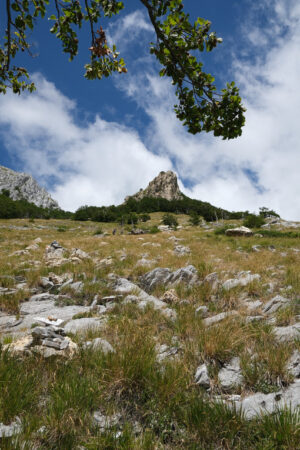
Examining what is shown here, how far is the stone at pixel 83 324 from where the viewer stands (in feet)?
14.0

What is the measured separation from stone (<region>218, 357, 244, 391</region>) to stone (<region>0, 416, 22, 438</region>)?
2.21 meters

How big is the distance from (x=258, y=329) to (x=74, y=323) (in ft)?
12.4

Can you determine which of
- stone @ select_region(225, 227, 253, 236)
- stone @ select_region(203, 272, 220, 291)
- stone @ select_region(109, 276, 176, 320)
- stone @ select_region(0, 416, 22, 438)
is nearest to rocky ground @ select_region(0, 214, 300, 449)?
stone @ select_region(0, 416, 22, 438)

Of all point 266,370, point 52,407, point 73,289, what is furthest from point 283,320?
→ point 73,289

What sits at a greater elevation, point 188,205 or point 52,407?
point 188,205

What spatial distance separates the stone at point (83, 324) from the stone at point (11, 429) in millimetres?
2174

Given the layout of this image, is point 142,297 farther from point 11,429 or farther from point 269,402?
point 11,429

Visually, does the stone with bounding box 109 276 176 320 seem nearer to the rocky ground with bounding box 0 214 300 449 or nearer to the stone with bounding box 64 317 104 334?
the rocky ground with bounding box 0 214 300 449

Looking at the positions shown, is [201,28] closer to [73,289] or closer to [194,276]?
[194,276]

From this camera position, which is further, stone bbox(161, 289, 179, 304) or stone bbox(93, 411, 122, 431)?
stone bbox(161, 289, 179, 304)

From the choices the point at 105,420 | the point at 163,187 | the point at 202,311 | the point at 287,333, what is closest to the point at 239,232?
the point at 202,311

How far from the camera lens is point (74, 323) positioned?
4.79 meters

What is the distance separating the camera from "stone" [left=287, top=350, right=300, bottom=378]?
103 inches

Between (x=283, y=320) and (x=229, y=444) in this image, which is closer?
(x=229, y=444)
